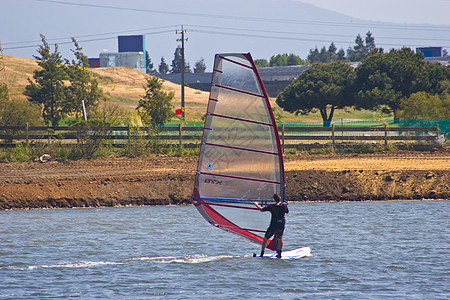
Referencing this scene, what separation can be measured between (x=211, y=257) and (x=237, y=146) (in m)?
2.27

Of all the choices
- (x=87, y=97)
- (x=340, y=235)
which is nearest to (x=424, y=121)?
(x=340, y=235)

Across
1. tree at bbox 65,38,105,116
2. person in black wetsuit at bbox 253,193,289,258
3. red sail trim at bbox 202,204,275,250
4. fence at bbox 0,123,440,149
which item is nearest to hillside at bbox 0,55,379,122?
tree at bbox 65,38,105,116

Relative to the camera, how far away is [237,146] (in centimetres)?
1056

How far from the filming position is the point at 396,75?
1534 inches

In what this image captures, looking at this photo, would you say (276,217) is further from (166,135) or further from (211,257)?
(166,135)

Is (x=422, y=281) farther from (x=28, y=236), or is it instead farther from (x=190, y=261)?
(x=28, y=236)

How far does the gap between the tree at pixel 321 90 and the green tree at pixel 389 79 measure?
4.35ft

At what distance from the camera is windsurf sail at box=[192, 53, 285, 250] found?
10.2 meters

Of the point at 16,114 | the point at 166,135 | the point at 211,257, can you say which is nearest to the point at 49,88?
the point at 16,114

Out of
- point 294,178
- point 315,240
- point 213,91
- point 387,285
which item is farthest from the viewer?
point 294,178

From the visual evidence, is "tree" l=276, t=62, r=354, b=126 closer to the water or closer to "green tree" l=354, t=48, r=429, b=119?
"green tree" l=354, t=48, r=429, b=119

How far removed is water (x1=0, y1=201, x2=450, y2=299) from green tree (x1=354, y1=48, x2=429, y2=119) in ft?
72.5

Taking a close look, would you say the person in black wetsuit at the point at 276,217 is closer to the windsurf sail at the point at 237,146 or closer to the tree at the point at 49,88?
the windsurf sail at the point at 237,146

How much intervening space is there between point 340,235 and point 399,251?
6.00 ft
